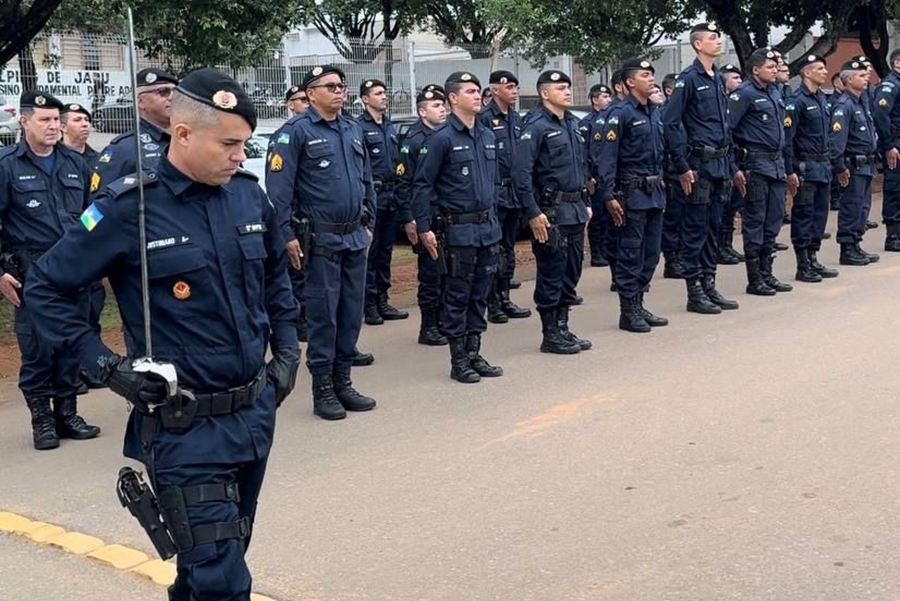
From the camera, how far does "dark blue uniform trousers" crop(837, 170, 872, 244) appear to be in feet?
35.2

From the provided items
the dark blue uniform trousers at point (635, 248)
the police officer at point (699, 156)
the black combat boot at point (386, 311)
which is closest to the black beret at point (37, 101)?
the black combat boot at point (386, 311)

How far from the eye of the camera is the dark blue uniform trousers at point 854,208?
1073cm

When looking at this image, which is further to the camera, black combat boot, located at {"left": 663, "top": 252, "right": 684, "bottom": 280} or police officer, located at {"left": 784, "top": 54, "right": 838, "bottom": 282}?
black combat boot, located at {"left": 663, "top": 252, "right": 684, "bottom": 280}

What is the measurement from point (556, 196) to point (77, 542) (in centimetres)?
427

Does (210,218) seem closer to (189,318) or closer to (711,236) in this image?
(189,318)

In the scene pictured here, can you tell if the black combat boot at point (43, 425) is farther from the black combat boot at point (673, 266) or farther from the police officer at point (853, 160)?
the police officer at point (853, 160)

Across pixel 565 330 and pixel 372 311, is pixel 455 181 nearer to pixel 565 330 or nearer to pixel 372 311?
pixel 565 330

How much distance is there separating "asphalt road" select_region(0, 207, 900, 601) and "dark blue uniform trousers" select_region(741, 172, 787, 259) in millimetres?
1518

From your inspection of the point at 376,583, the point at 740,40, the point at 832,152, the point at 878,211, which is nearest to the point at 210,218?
the point at 376,583

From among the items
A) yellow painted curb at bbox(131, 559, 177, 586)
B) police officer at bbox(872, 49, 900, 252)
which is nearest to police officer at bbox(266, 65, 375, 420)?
yellow painted curb at bbox(131, 559, 177, 586)

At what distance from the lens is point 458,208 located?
7.01 m

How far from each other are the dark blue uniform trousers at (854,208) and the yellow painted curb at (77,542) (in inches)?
335

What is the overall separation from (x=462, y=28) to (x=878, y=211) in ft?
48.6

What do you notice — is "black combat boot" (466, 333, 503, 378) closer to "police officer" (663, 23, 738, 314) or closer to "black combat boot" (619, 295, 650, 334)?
"black combat boot" (619, 295, 650, 334)
